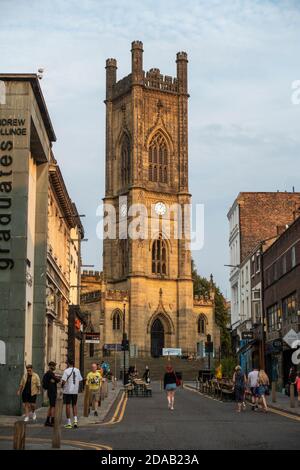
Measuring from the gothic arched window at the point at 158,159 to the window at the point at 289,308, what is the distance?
4528cm

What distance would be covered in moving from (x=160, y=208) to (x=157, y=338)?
1399 cm

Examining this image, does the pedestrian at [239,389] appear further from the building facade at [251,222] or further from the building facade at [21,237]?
the building facade at [251,222]

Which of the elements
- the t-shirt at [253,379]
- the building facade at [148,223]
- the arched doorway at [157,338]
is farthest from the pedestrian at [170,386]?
the arched doorway at [157,338]

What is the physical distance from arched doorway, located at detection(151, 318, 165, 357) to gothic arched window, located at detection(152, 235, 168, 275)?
5.29 metres

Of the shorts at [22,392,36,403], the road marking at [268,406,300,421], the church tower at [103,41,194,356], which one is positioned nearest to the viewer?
the shorts at [22,392,36,403]

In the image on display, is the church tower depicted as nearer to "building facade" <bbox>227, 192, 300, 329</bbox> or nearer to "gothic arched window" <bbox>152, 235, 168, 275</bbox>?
"gothic arched window" <bbox>152, 235, 168, 275</bbox>

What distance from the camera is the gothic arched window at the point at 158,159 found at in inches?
3472

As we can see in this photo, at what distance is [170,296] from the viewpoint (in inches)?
3329

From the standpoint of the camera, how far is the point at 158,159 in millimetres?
88812

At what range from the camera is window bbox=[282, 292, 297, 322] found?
135 ft

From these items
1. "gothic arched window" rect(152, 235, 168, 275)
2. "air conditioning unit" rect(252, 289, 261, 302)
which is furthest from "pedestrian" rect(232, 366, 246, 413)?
"gothic arched window" rect(152, 235, 168, 275)

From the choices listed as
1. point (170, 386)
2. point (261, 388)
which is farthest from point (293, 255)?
point (170, 386)
